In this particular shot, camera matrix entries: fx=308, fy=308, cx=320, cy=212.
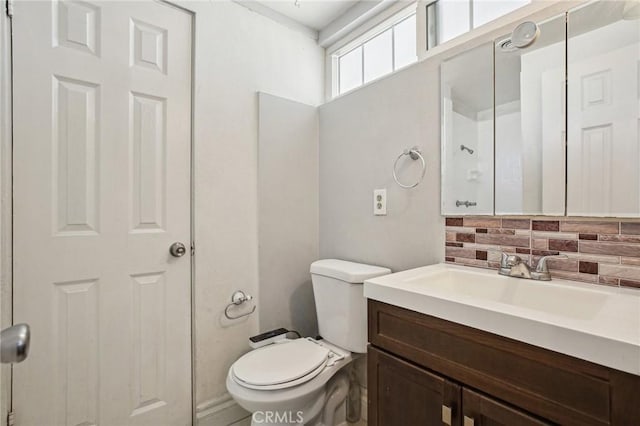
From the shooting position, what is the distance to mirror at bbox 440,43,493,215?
4.05 ft

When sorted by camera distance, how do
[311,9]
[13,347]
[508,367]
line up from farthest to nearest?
[311,9], [508,367], [13,347]

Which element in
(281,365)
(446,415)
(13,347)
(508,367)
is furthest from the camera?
(281,365)

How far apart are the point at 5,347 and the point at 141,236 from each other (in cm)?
99

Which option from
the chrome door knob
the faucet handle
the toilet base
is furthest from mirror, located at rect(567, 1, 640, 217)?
the chrome door knob

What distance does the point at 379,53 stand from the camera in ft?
5.98

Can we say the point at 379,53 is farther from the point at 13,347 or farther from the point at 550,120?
the point at 13,347

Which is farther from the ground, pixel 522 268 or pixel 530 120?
pixel 530 120

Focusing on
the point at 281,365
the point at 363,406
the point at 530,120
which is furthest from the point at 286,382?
the point at 530,120

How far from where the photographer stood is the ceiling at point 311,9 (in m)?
1.73

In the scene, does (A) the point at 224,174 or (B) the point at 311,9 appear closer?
(A) the point at 224,174

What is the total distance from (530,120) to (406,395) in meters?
1.04

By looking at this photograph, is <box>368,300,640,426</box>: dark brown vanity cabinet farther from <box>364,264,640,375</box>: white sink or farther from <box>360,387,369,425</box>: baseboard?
<box>360,387,369,425</box>: baseboard

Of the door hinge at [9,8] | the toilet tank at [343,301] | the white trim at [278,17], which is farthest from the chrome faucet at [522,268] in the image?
the door hinge at [9,8]

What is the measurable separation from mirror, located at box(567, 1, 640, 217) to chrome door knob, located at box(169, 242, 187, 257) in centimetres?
156
